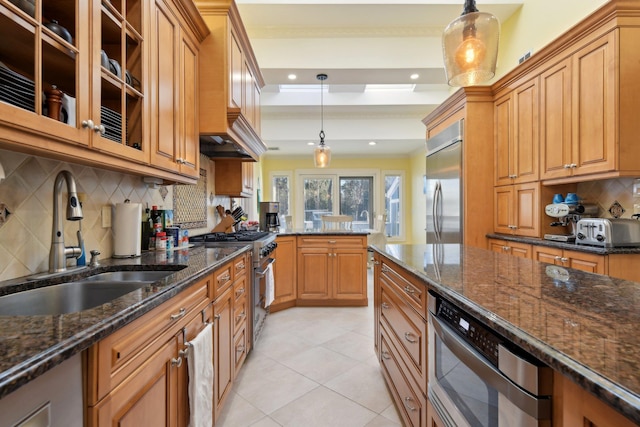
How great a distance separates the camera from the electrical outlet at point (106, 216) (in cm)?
167

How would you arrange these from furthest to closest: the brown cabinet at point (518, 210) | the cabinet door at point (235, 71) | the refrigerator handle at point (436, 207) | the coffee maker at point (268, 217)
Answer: the coffee maker at point (268, 217)
the refrigerator handle at point (436, 207)
the brown cabinet at point (518, 210)
the cabinet door at point (235, 71)

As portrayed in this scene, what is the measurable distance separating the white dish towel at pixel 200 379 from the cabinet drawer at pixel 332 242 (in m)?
2.31

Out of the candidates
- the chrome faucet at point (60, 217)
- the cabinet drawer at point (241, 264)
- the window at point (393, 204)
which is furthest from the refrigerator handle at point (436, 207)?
the chrome faucet at point (60, 217)

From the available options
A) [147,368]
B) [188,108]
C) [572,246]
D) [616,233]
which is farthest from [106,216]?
[616,233]

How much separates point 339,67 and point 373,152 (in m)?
3.69

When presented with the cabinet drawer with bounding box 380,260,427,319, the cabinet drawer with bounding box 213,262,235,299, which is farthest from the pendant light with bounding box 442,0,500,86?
the cabinet drawer with bounding box 213,262,235,299

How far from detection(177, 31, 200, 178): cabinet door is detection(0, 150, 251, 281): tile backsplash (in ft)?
1.36

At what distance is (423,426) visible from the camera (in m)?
1.30

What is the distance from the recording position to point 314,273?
3.76 metres

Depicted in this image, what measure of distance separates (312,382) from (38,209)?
1.86 metres

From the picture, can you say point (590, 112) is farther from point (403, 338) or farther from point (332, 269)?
point (332, 269)

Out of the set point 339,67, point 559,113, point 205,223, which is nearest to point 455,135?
point 559,113

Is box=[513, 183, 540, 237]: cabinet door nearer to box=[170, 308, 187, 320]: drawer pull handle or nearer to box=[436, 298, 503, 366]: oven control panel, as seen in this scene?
box=[436, 298, 503, 366]: oven control panel

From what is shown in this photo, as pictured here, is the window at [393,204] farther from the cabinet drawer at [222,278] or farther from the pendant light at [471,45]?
the cabinet drawer at [222,278]
